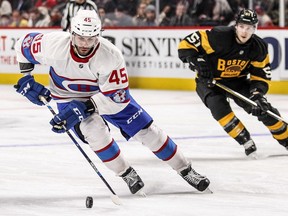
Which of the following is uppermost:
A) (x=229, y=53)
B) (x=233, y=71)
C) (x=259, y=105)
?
(x=229, y=53)

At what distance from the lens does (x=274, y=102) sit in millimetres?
9898

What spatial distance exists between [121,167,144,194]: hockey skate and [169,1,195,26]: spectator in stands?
21.7 ft

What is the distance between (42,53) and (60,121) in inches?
17.0

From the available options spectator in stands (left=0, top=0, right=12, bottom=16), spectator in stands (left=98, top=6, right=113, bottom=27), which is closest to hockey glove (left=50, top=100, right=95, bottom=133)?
spectator in stands (left=98, top=6, right=113, bottom=27)

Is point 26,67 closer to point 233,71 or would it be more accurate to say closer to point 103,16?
point 233,71

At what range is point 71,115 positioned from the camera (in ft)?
15.6

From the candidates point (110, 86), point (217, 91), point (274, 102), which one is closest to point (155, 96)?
point (274, 102)

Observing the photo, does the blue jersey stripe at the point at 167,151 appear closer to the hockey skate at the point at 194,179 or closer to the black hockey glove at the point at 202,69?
the hockey skate at the point at 194,179

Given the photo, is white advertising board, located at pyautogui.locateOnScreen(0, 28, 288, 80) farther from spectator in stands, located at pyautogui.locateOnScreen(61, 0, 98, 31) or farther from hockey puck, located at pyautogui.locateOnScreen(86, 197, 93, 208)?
hockey puck, located at pyautogui.locateOnScreen(86, 197, 93, 208)

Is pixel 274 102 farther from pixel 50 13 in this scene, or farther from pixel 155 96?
pixel 50 13

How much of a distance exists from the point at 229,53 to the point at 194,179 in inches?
66.0

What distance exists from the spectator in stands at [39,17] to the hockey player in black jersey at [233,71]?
6.51 metres

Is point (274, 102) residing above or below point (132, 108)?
below

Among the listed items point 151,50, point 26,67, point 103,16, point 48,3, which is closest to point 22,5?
point 48,3
